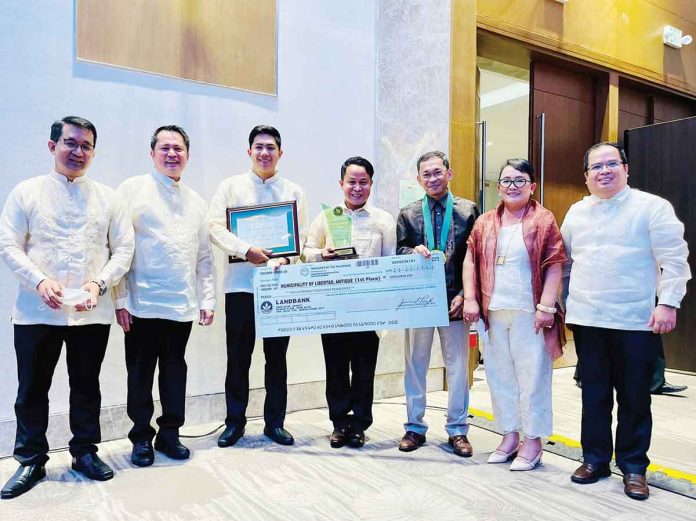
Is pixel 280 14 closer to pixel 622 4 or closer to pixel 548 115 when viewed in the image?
pixel 548 115

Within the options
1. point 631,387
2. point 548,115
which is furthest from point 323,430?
point 548,115

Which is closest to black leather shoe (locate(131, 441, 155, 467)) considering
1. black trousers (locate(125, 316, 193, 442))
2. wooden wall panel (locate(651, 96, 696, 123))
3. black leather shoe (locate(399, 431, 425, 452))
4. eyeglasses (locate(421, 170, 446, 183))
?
black trousers (locate(125, 316, 193, 442))

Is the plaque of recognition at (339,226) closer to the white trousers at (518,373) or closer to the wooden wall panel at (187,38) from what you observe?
the white trousers at (518,373)

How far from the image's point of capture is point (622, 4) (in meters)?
5.02

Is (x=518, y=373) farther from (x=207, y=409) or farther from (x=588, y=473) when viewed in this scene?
(x=207, y=409)

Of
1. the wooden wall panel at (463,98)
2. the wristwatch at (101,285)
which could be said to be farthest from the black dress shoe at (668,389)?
the wristwatch at (101,285)

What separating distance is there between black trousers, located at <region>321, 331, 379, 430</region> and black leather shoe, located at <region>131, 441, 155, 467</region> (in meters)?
0.92

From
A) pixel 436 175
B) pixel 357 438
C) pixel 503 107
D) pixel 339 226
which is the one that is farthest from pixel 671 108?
pixel 357 438

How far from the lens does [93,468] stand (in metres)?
2.29

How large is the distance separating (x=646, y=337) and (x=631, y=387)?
8.9 inches

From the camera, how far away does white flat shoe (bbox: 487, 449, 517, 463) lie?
8.27ft

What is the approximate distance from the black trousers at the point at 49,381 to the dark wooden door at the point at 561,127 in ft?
13.0

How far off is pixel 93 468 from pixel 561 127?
4671 mm

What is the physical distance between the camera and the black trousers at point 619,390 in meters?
2.19
